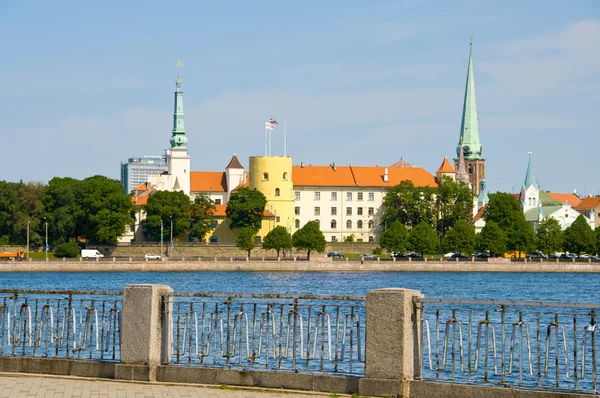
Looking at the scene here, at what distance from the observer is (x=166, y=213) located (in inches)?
4532

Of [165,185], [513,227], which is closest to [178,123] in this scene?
[165,185]

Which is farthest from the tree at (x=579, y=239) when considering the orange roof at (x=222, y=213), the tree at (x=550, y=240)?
the orange roof at (x=222, y=213)

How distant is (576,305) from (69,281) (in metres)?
70.9

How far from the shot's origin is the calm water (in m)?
65.5

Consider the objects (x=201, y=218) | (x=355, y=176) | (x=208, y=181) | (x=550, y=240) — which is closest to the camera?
(x=550, y=240)

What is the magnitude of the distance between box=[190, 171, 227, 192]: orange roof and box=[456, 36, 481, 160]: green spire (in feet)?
178

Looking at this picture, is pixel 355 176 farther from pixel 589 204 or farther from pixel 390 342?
pixel 390 342

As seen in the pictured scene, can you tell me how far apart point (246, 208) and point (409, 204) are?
21.9 metres

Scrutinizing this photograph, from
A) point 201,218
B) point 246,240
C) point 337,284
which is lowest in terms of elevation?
point 337,284

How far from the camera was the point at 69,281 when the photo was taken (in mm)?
80125

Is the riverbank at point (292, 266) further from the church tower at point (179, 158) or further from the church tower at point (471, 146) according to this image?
the church tower at point (471, 146)

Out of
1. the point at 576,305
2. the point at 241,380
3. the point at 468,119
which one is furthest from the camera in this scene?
the point at 468,119

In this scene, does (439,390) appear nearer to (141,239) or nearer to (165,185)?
(141,239)

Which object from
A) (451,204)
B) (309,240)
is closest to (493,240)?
(309,240)
